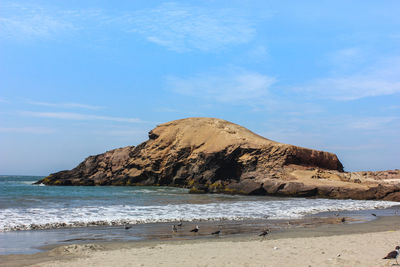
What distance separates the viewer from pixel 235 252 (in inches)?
400

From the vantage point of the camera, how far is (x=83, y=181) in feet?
200

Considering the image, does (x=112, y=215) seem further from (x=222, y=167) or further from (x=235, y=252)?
(x=222, y=167)

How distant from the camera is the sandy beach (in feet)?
29.6

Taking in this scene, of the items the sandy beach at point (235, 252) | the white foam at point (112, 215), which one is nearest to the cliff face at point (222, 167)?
the white foam at point (112, 215)

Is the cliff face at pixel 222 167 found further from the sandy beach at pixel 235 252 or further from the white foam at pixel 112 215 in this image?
the sandy beach at pixel 235 252

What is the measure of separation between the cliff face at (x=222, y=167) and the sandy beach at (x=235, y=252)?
22.3m

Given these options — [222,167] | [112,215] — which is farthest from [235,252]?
[222,167]

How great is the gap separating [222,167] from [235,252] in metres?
36.8

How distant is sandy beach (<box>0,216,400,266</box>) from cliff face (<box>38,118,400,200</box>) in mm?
22328

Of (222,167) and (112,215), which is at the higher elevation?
(222,167)

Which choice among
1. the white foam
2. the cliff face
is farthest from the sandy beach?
the cliff face

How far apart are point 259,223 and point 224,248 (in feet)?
21.4

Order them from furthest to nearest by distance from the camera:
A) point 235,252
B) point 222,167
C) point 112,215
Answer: point 222,167 < point 112,215 < point 235,252

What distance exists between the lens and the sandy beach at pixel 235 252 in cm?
902
